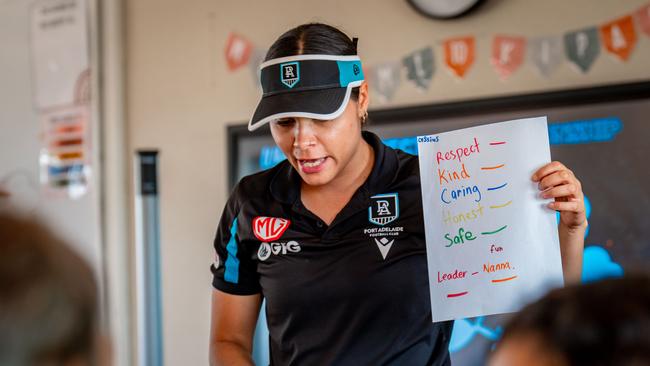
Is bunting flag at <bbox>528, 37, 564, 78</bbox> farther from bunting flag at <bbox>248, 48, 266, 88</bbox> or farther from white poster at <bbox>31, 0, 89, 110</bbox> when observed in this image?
white poster at <bbox>31, 0, 89, 110</bbox>

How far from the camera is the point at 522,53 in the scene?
265 centimetres

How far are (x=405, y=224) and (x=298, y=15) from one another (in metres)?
1.65

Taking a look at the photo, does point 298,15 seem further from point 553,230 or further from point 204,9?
point 553,230

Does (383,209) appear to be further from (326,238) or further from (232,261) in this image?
(232,261)

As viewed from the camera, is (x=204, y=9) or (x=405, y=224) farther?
(x=204, y=9)

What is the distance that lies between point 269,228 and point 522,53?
4.13 ft

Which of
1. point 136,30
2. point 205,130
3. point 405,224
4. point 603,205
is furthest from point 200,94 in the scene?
point 405,224

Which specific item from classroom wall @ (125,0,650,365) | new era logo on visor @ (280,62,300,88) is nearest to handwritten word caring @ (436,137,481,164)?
new era logo on visor @ (280,62,300,88)

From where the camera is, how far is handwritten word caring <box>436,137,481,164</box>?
5.42 ft

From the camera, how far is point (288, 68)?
67.8 inches

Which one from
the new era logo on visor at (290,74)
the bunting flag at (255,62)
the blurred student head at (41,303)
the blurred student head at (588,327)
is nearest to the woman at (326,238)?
the new era logo on visor at (290,74)

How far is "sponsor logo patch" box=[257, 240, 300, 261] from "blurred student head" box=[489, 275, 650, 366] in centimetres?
101

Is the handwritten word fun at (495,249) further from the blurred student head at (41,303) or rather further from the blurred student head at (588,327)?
the blurred student head at (41,303)

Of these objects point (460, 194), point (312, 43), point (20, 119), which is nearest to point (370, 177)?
point (460, 194)
